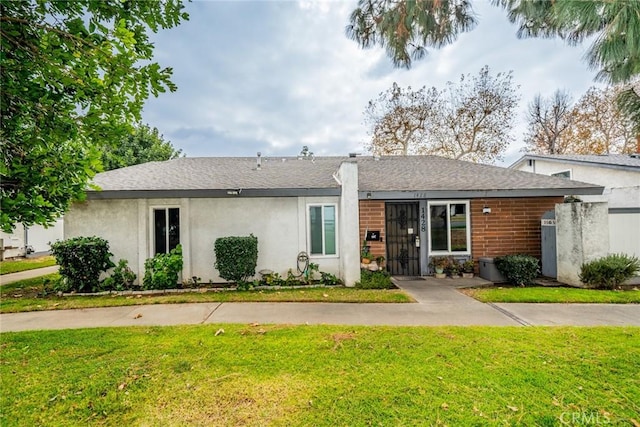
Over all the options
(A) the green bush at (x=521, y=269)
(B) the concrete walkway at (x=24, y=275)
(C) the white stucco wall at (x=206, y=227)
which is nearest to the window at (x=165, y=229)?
(C) the white stucco wall at (x=206, y=227)

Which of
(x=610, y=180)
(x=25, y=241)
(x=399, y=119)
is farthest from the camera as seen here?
(x=399, y=119)

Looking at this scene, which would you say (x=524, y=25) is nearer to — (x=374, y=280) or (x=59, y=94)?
(x=374, y=280)

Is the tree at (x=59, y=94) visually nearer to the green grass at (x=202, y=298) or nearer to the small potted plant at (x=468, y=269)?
the green grass at (x=202, y=298)

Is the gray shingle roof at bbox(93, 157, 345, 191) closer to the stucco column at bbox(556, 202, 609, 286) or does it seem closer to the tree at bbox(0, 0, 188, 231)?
the tree at bbox(0, 0, 188, 231)

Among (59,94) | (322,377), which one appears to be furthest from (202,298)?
(59,94)

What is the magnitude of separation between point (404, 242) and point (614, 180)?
9.19m

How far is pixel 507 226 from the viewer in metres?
9.13

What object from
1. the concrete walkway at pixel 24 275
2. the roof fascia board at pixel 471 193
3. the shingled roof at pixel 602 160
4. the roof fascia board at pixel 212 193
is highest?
the shingled roof at pixel 602 160

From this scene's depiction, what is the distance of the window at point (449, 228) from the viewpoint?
9.18 metres

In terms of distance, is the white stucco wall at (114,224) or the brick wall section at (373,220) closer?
the white stucco wall at (114,224)

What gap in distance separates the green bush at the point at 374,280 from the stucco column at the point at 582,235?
15.4 ft

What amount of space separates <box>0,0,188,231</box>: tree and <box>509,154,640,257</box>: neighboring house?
428 inches

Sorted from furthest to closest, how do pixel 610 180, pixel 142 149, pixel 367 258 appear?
pixel 142 149
pixel 610 180
pixel 367 258

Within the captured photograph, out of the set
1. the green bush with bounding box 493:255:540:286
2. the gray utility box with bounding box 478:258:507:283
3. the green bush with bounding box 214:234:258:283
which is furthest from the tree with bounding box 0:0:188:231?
the gray utility box with bounding box 478:258:507:283
